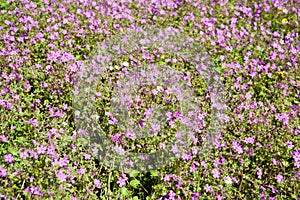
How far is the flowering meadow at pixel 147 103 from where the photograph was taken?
3.74m

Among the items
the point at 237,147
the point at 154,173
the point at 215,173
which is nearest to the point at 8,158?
the point at 154,173

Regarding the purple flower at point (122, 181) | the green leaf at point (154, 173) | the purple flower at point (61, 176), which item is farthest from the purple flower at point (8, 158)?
the green leaf at point (154, 173)

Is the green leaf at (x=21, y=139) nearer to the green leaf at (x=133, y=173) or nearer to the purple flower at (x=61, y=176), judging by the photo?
the purple flower at (x=61, y=176)

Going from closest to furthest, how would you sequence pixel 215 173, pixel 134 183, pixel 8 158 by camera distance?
1. pixel 8 158
2. pixel 134 183
3. pixel 215 173

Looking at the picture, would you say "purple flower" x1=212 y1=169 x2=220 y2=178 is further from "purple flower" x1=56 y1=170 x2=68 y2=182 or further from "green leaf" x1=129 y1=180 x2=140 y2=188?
"purple flower" x1=56 y1=170 x2=68 y2=182

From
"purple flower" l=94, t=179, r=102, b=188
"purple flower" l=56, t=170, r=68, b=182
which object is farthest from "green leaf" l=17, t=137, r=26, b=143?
"purple flower" l=94, t=179, r=102, b=188

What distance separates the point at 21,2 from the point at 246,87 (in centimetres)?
320

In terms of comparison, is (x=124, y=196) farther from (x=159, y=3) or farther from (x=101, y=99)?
(x=159, y=3)

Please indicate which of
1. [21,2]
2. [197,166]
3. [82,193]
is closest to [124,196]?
[82,193]

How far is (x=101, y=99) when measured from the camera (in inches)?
173

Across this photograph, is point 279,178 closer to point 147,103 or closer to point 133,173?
point 133,173

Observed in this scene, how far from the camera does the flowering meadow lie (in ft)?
12.3

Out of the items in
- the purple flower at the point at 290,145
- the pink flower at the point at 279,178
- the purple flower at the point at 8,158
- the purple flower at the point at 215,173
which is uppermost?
the purple flower at the point at 290,145

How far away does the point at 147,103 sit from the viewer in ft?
14.9
